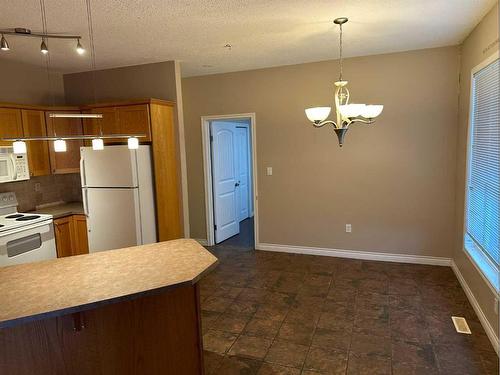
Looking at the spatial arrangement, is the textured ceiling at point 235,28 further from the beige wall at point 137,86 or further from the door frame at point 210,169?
the door frame at point 210,169

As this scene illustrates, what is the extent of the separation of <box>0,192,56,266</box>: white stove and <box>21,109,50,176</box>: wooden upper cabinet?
425 mm

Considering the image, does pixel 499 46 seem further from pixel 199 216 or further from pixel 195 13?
pixel 199 216

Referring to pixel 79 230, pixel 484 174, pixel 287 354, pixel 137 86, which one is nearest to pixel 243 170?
pixel 137 86

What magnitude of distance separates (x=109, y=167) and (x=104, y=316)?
237 centimetres

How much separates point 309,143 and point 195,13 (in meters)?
2.57

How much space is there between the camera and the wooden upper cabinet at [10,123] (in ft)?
12.5

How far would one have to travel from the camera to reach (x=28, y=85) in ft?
14.6

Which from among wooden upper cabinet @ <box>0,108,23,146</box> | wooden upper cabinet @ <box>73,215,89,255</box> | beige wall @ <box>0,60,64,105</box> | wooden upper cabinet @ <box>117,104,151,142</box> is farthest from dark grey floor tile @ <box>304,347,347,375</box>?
beige wall @ <box>0,60,64,105</box>

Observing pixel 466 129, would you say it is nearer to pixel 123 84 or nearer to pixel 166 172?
pixel 166 172

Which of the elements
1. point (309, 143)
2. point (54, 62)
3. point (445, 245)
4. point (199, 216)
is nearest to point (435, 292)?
point (445, 245)

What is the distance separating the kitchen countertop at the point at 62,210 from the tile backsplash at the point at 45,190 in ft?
0.39

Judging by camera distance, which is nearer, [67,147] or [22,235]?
[22,235]

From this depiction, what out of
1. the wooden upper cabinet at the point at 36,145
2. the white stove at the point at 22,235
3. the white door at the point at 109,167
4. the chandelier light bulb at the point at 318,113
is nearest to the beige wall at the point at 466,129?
the chandelier light bulb at the point at 318,113

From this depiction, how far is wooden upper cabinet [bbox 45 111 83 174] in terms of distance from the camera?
4344 millimetres
